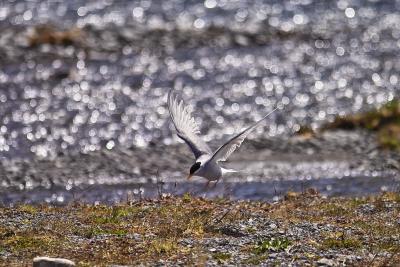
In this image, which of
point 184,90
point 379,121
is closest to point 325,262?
point 379,121

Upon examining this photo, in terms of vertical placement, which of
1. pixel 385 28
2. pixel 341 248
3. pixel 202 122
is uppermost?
pixel 385 28

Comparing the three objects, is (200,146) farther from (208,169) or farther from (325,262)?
(325,262)

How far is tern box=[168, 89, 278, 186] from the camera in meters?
19.2

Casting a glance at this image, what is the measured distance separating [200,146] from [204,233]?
315 centimetres

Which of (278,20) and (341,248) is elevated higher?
(278,20)

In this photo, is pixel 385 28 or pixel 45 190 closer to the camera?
pixel 45 190

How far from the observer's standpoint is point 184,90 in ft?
127

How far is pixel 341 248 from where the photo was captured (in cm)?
1750

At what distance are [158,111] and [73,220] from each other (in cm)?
1742

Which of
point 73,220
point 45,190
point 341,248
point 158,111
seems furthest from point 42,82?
point 341,248

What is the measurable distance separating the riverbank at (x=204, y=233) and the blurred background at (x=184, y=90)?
3.77 meters

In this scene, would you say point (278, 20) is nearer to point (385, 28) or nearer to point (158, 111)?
point (385, 28)

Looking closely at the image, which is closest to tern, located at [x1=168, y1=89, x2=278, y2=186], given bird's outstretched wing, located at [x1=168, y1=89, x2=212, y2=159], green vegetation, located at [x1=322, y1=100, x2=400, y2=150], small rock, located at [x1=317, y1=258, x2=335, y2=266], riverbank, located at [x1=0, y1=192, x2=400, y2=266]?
bird's outstretched wing, located at [x1=168, y1=89, x2=212, y2=159]

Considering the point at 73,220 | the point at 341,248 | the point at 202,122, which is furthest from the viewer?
the point at 202,122
